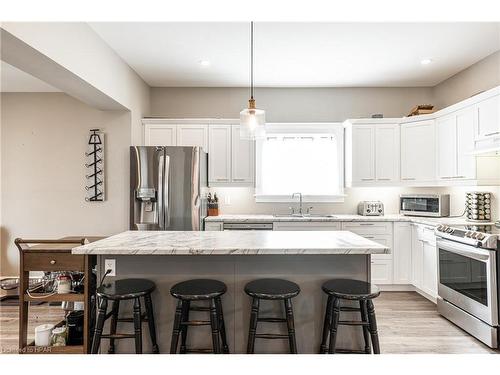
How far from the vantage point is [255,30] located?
2959 millimetres

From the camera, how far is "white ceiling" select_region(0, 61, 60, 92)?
12.7 feet

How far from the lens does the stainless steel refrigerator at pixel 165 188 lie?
12.3 feet

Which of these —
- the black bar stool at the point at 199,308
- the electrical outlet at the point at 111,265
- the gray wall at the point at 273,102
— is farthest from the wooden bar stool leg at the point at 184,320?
the gray wall at the point at 273,102

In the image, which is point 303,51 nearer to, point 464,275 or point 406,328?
point 464,275

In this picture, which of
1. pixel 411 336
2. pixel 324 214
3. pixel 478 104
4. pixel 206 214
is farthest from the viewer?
pixel 324 214

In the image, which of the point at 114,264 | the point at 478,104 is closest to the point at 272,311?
the point at 114,264

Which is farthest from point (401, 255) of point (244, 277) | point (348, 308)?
point (244, 277)

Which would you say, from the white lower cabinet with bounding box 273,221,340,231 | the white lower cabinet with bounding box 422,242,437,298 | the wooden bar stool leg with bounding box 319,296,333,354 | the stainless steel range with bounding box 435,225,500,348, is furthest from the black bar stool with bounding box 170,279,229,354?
the white lower cabinet with bounding box 422,242,437,298

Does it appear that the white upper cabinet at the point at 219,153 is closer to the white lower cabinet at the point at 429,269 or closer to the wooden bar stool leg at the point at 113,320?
the wooden bar stool leg at the point at 113,320

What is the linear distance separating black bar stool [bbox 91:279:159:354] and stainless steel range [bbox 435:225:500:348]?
2.69m

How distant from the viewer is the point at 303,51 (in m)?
3.45

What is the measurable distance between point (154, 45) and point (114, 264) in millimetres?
2351
